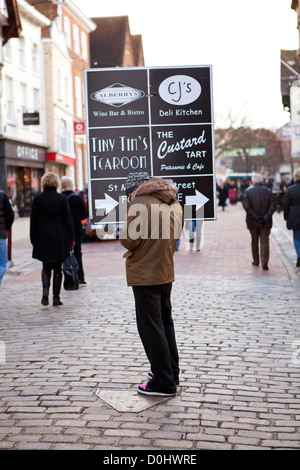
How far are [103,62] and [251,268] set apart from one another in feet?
138

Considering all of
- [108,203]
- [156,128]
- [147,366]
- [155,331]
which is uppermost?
[156,128]

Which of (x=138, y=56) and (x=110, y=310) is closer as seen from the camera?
(x=110, y=310)

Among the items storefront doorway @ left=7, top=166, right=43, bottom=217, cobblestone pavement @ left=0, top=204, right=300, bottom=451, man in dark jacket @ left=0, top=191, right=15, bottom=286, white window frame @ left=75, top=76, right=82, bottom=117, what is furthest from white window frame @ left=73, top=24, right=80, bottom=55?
man in dark jacket @ left=0, top=191, right=15, bottom=286

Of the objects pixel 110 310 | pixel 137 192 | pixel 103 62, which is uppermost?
pixel 103 62

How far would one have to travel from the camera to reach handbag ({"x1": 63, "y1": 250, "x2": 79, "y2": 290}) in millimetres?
10039

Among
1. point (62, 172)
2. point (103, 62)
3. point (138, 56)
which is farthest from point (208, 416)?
point (138, 56)

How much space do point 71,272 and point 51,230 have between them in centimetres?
126

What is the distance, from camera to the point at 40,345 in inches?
266

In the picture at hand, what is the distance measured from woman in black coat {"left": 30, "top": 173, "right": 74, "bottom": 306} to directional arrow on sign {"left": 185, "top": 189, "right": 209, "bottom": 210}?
10.3 feet

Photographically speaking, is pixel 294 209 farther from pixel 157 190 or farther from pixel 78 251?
pixel 157 190

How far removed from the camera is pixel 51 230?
29.9 ft

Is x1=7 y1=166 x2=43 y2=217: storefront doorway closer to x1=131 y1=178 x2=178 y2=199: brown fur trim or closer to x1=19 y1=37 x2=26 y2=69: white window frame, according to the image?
x1=19 y1=37 x2=26 y2=69: white window frame

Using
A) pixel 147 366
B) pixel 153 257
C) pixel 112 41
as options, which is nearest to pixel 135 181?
pixel 153 257

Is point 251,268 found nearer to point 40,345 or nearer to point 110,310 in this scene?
point 110,310
